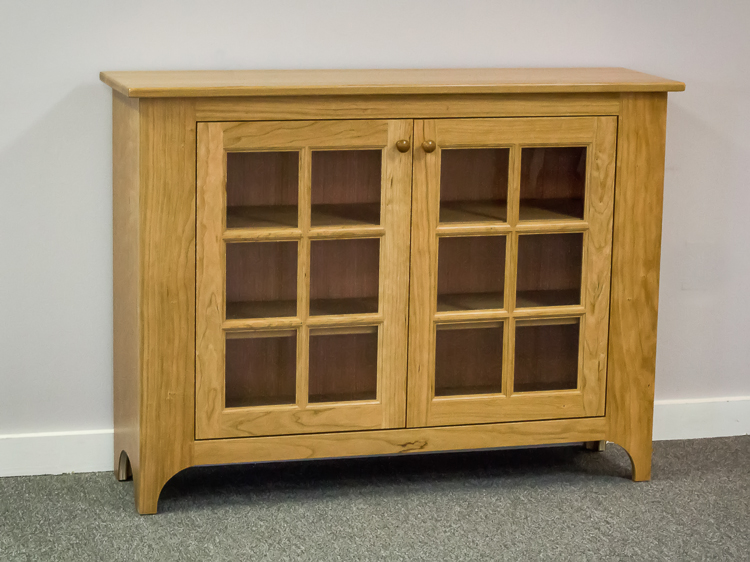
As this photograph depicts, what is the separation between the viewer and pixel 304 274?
6.40ft

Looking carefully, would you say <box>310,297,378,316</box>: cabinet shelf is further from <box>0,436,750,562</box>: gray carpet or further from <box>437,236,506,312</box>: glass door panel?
<box>0,436,750,562</box>: gray carpet

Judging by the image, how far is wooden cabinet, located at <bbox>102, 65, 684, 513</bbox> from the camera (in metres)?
1.87

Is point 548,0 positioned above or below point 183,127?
above

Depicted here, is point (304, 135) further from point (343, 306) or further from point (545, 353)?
point (545, 353)

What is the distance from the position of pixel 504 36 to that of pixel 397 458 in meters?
1.02

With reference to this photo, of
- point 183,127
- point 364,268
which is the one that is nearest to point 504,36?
point 364,268

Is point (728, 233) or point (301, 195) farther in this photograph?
point (728, 233)

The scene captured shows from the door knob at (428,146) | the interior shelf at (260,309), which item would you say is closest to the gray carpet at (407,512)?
the interior shelf at (260,309)

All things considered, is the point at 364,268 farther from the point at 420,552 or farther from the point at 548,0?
the point at 548,0

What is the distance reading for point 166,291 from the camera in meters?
1.88

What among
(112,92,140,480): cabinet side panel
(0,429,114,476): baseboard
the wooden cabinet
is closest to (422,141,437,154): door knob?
the wooden cabinet

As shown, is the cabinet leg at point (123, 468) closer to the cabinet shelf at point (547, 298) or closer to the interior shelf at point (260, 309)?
the interior shelf at point (260, 309)

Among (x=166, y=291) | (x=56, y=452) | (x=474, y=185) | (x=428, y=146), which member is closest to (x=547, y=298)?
(x=474, y=185)

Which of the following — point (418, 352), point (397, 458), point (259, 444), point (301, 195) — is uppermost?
point (301, 195)
